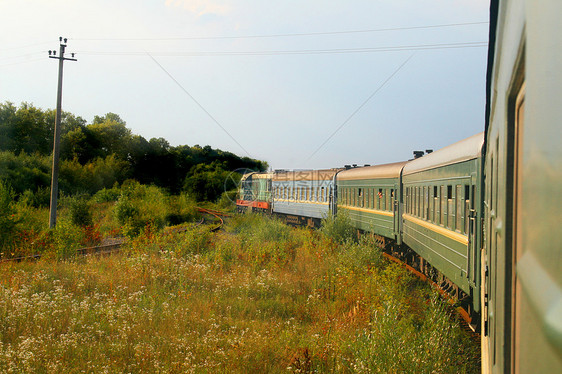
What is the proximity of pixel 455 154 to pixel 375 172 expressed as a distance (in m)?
8.56

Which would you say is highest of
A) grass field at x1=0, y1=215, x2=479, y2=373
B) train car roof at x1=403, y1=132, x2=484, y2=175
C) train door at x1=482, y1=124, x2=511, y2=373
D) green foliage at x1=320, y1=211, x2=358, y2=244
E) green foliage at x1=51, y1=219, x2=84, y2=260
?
train car roof at x1=403, y1=132, x2=484, y2=175

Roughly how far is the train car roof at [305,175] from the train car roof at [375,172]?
1402 mm

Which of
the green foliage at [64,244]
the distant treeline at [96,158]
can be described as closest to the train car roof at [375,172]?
the green foliage at [64,244]

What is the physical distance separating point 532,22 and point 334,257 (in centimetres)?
1263

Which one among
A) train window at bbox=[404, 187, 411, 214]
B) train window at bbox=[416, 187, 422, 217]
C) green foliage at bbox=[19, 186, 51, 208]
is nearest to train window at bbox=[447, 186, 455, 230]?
train window at bbox=[416, 187, 422, 217]

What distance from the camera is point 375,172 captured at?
55.4 ft

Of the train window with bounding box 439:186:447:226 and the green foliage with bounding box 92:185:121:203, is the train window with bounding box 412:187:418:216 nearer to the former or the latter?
the train window with bounding box 439:186:447:226

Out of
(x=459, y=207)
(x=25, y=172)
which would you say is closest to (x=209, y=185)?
(x=25, y=172)

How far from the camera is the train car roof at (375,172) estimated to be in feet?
49.1

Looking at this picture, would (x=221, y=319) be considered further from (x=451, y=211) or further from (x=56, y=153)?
(x=56, y=153)

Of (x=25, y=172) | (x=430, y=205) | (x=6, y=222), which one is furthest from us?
(x=25, y=172)

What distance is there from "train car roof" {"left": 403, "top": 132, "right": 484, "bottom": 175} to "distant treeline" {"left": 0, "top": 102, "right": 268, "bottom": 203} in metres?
28.8

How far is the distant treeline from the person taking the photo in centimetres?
3871

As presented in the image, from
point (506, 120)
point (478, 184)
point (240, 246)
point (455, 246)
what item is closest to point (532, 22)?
point (506, 120)
